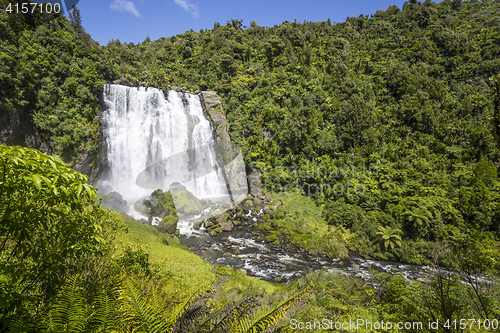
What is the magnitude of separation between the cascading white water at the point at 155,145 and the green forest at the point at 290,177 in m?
2.23

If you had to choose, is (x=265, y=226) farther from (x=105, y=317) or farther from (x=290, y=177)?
(x=105, y=317)

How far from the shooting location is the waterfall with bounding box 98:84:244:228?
2494 centimetres

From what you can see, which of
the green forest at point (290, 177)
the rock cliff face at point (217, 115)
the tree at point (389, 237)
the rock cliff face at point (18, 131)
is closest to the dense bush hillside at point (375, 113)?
the tree at point (389, 237)

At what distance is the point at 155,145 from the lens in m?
27.0

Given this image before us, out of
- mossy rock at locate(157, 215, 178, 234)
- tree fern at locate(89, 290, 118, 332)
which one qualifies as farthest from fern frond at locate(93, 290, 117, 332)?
mossy rock at locate(157, 215, 178, 234)

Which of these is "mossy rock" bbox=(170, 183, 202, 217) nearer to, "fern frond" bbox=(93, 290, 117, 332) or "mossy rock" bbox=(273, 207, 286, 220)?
"mossy rock" bbox=(273, 207, 286, 220)

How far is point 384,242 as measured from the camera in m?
16.8

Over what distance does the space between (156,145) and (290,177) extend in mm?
16740

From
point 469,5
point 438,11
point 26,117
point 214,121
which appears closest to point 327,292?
point 26,117

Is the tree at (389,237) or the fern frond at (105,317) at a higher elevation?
the fern frond at (105,317)

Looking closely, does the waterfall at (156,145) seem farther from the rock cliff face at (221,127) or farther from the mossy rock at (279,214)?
the mossy rock at (279,214)

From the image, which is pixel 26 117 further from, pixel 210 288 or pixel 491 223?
pixel 491 223

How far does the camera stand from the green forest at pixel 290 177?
2299mm

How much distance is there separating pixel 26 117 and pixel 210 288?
70.8 feet
